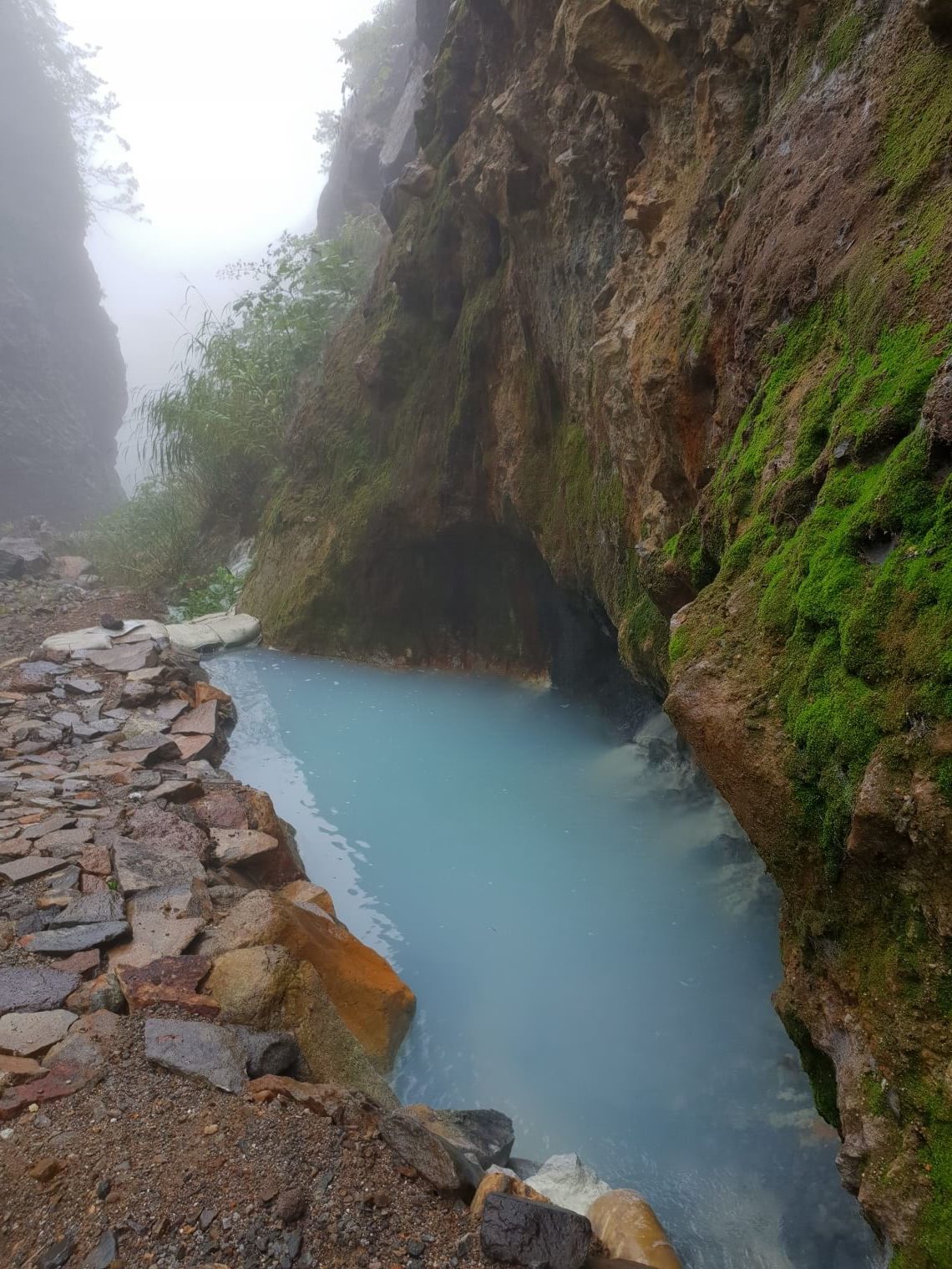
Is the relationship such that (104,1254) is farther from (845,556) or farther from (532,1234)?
(845,556)

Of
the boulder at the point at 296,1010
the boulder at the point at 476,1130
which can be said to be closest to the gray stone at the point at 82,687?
the boulder at the point at 296,1010

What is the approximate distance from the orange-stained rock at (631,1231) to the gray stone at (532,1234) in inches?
9.3

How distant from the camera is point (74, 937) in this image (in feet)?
9.25

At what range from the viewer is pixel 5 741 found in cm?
488

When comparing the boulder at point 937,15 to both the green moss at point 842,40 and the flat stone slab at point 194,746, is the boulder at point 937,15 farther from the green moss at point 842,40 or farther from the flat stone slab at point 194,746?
the flat stone slab at point 194,746

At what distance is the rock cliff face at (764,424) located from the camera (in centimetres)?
156

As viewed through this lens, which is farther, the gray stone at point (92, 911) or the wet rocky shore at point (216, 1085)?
the gray stone at point (92, 911)

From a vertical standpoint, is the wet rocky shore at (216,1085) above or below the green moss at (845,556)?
below

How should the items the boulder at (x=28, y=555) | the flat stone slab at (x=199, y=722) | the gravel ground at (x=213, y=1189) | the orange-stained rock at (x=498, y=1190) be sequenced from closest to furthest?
1. the gravel ground at (x=213, y=1189)
2. the orange-stained rock at (x=498, y=1190)
3. the flat stone slab at (x=199, y=722)
4. the boulder at (x=28, y=555)

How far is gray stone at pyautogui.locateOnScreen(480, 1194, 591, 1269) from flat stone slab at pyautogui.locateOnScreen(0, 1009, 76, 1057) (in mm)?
1334

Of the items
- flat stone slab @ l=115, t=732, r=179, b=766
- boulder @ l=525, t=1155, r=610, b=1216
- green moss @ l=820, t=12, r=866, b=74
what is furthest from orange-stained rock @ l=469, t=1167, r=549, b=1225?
green moss @ l=820, t=12, r=866, b=74

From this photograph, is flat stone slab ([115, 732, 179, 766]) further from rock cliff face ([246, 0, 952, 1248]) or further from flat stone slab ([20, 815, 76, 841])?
rock cliff face ([246, 0, 952, 1248])

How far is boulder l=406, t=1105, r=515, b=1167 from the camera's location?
2.20 meters

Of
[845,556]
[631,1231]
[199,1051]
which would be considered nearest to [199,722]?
[199,1051]
